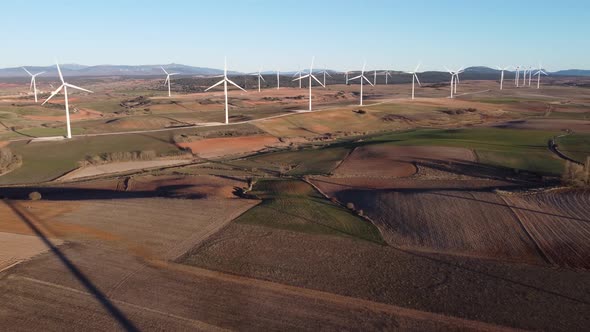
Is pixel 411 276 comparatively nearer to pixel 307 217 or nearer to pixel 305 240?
pixel 305 240

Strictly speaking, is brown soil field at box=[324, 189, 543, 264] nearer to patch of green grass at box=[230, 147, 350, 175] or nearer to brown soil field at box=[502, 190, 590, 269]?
brown soil field at box=[502, 190, 590, 269]

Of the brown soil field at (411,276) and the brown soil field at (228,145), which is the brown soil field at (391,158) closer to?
the brown soil field at (228,145)

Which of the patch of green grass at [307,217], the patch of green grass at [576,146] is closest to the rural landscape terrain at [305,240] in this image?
the patch of green grass at [307,217]

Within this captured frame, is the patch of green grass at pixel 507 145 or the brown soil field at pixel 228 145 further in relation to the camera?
the brown soil field at pixel 228 145

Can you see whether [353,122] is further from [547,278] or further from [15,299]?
[15,299]

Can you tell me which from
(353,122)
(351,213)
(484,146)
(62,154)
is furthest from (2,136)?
(484,146)

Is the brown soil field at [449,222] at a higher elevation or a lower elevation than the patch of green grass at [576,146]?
lower
